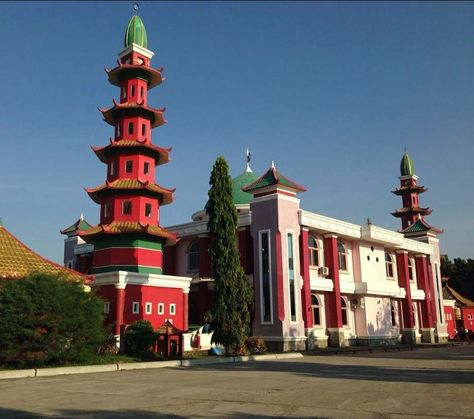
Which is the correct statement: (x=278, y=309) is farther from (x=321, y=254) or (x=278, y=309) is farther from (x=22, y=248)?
(x=22, y=248)

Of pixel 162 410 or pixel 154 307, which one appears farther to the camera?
pixel 154 307

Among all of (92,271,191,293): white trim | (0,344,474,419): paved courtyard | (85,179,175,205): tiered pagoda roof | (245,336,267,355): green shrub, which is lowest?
(0,344,474,419): paved courtyard

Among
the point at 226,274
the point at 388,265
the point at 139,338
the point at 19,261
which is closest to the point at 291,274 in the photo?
the point at 226,274

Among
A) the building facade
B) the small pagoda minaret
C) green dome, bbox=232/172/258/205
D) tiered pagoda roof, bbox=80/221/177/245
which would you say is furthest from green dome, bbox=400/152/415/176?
tiered pagoda roof, bbox=80/221/177/245

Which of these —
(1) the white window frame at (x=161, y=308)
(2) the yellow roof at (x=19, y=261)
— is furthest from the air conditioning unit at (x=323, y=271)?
(2) the yellow roof at (x=19, y=261)

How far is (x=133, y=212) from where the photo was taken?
32.8 meters

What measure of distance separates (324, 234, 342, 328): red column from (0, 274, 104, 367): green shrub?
65.3 ft

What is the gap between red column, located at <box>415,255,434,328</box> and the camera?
48.1 m

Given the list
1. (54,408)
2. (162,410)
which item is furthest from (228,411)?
(54,408)

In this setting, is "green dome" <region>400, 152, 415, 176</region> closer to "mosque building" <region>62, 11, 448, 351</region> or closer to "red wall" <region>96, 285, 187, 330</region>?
"mosque building" <region>62, 11, 448, 351</region>

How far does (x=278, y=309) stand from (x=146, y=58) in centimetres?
1941

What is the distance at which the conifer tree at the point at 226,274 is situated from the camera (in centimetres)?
2658

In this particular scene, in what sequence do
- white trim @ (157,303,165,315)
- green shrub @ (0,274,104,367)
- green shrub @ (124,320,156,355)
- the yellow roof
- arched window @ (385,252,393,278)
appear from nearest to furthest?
1. green shrub @ (0,274,104,367)
2. the yellow roof
3. green shrub @ (124,320,156,355)
4. white trim @ (157,303,165,315)
5. arched window @ (385,252,393,278)

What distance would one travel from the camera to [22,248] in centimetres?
2547
